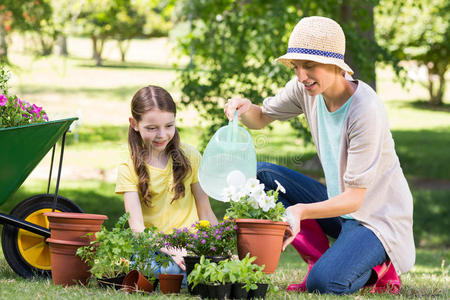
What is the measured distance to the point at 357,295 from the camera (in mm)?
3014

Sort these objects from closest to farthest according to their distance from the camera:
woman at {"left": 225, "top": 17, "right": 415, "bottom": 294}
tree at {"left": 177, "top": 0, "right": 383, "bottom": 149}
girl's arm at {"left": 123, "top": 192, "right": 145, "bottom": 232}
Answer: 1. woman at {"left": 225, "top": 17, "right": 415, "bottom": 294}
2. girl's arm at {"left": 123, "top": 192, "right": 145, "bottom": 232}
3. tree at {"left": 177, "top": 0, "right": 383, "bottom": 149}

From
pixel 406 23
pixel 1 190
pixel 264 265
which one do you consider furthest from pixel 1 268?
pixel 406 23

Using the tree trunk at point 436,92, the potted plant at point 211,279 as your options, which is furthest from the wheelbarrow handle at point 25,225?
the tree trunk at point 436,92

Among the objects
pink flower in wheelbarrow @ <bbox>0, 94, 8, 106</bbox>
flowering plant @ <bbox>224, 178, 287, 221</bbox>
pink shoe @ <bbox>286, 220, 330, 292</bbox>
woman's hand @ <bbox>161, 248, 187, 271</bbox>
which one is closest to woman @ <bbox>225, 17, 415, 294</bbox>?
flowering plant @ <bbox>224, 178, 287, 221</bbox>

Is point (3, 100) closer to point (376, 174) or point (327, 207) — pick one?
point (327, 207)

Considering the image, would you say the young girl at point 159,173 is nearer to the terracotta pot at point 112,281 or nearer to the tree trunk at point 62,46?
the terracotta pot at point 112,281

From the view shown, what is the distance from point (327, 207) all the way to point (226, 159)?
2.10ft

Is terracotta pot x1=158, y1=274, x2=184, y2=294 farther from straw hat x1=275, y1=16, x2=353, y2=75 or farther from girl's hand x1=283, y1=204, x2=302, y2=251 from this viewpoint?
straw hat x1=275, y1=16, x2=353, y2=75

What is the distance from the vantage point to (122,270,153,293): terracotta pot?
2770mm

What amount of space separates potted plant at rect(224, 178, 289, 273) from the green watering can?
363mm

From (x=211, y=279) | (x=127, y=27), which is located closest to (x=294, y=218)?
(x=211, y=279)

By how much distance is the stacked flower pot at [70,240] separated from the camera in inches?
114

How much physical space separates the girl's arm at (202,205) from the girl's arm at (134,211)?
14.7 inches

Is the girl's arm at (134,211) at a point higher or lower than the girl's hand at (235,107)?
lower
